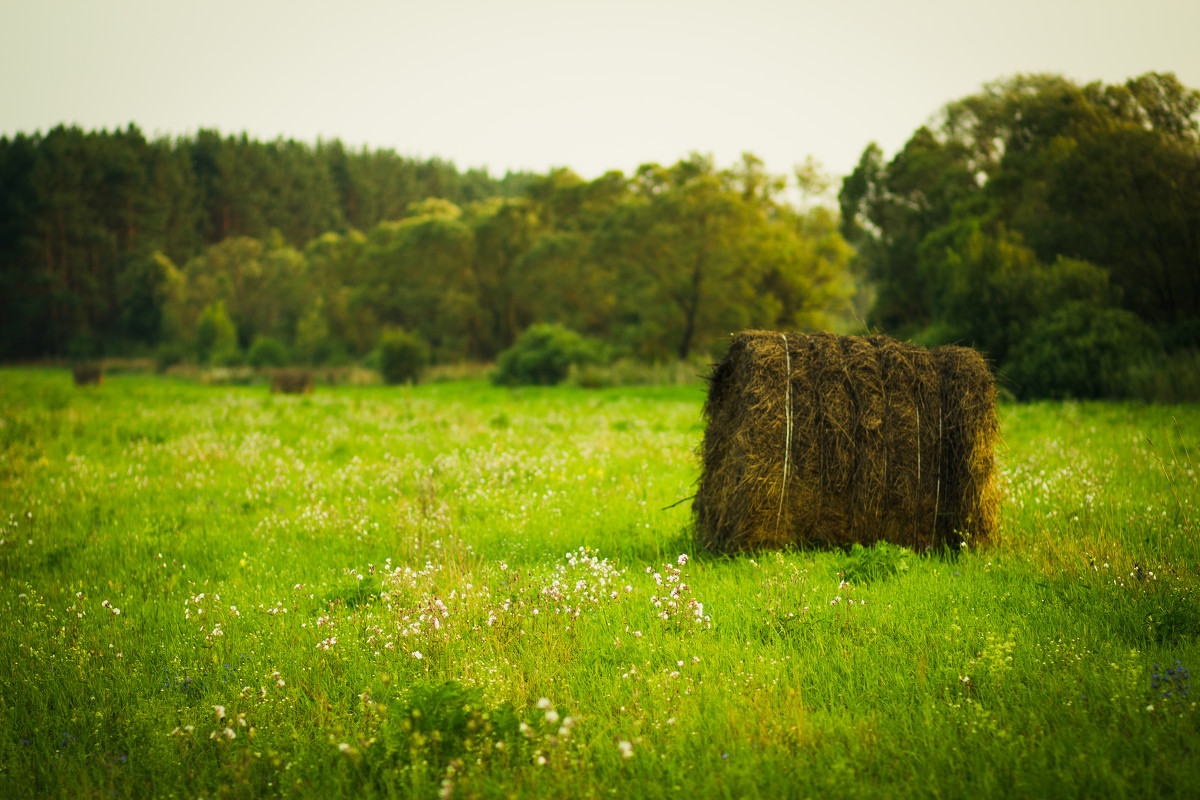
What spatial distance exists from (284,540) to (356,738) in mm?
5211

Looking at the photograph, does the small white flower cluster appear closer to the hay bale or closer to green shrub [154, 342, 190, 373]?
the hay bale

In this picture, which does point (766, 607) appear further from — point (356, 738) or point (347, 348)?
point (347, 348)

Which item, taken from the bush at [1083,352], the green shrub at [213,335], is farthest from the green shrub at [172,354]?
the bush at [1083,352]

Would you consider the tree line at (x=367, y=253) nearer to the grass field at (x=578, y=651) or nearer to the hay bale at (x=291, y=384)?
the hay bale at (x=291, y=384)

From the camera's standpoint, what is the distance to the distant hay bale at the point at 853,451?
24.7ft

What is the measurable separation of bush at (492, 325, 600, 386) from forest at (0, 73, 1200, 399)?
442 centimetres

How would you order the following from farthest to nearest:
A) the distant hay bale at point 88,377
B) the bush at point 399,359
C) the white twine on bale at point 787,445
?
the bush at point 399,359, the distant hay bale at point 88,377, the white twine on bale at point 787,445

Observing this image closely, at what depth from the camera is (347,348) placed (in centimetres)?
7481

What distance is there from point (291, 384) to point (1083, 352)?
38778 millimetres

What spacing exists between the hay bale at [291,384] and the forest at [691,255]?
22.1 meters

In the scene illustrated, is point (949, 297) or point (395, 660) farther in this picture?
point (949, 297)

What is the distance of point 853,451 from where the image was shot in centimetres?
770

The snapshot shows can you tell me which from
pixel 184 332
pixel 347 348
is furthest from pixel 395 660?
pixel 184 332

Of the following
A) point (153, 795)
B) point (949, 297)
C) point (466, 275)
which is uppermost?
point (466, 275)
